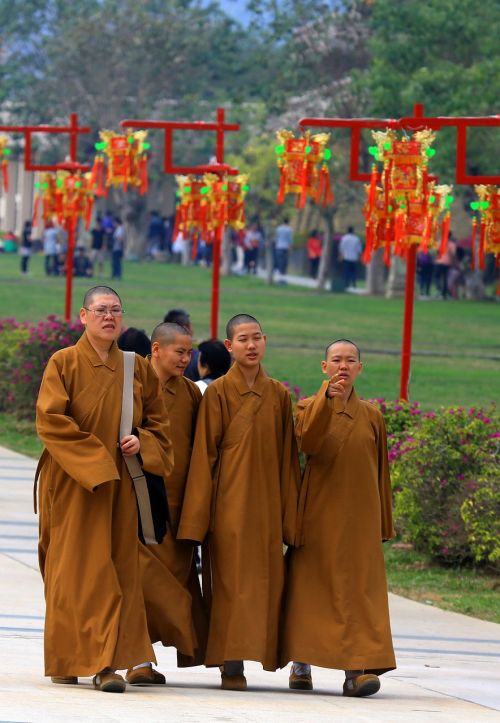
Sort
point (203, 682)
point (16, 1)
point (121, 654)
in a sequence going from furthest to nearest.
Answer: point (16, 1) → point (203, 682) → point (121, 654)

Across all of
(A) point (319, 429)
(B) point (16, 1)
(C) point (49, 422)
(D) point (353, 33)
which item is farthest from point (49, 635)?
(B) point (16, 1)

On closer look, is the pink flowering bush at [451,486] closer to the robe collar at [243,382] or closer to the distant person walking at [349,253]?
the robe collar at [243,382]

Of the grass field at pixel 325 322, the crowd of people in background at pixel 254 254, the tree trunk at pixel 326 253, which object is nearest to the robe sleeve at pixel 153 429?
the grass field at pixel 325 322

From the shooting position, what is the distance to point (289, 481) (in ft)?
25.6

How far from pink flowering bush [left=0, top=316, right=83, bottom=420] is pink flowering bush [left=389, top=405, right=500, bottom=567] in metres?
7.35

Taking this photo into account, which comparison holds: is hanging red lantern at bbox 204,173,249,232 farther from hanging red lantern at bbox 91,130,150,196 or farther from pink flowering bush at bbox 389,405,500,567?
pink flowering bush at bbox 389,405,500,567

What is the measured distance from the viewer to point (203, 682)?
796 centimetres

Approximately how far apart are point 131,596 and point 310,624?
800 mm

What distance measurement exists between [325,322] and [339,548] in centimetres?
2434

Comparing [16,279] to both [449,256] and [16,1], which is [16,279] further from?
[16,1]

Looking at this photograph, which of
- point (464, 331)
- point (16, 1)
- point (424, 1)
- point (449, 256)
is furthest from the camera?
point (16, 1)

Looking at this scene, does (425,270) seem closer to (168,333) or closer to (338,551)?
(168,333)

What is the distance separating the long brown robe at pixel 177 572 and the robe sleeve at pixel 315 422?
512mm

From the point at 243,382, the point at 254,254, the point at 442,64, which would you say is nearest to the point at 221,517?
the point at 243,382
